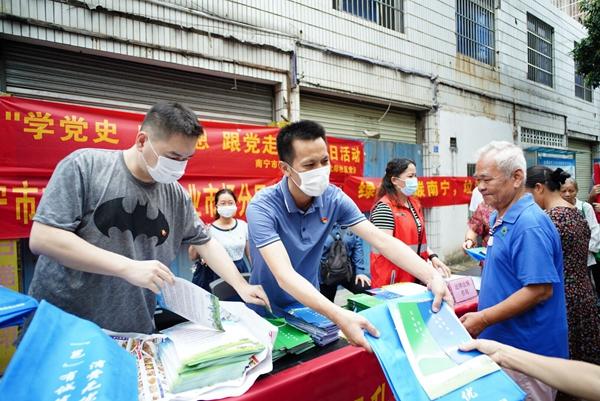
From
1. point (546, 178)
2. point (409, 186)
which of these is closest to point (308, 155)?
point (409, 186)

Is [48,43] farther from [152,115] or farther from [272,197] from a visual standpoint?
[272,197]

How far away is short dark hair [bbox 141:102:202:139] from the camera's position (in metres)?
1.44

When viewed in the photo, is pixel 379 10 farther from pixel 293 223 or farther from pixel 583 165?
pixel 583 165

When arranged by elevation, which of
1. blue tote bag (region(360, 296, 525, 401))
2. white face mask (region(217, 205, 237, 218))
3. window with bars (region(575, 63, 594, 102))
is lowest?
blue tote bag (region(360, 296, 525, 401))

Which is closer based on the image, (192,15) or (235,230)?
(235,230)

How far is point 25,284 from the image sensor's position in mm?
3432

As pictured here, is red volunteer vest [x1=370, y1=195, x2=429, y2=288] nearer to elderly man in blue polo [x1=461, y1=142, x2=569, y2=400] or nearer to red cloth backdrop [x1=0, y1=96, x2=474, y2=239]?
elderly man in blue polo [x1=461, y1=142, x2=569, y2=400]

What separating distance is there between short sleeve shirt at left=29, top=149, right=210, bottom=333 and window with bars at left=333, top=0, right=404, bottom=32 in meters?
5.14

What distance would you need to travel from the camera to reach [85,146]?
3.31 m

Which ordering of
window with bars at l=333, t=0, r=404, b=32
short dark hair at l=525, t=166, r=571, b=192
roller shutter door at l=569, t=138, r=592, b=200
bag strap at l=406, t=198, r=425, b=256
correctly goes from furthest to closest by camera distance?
roller shutter door at l=569, t=138, r=592, b=200, window with bars at l=333, t=0, r=404, b=32, bag strap at l=406, t=198, r=425, b=256, short dark hair at l=525, t=166, r=571, b=192

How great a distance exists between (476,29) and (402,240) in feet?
23.8

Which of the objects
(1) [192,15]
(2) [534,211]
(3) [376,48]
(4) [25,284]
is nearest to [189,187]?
(4) [25,284]

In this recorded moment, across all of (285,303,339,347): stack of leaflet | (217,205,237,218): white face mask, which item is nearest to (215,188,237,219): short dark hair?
(217,205,237,218): white face mask

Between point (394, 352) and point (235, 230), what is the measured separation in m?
2.79
